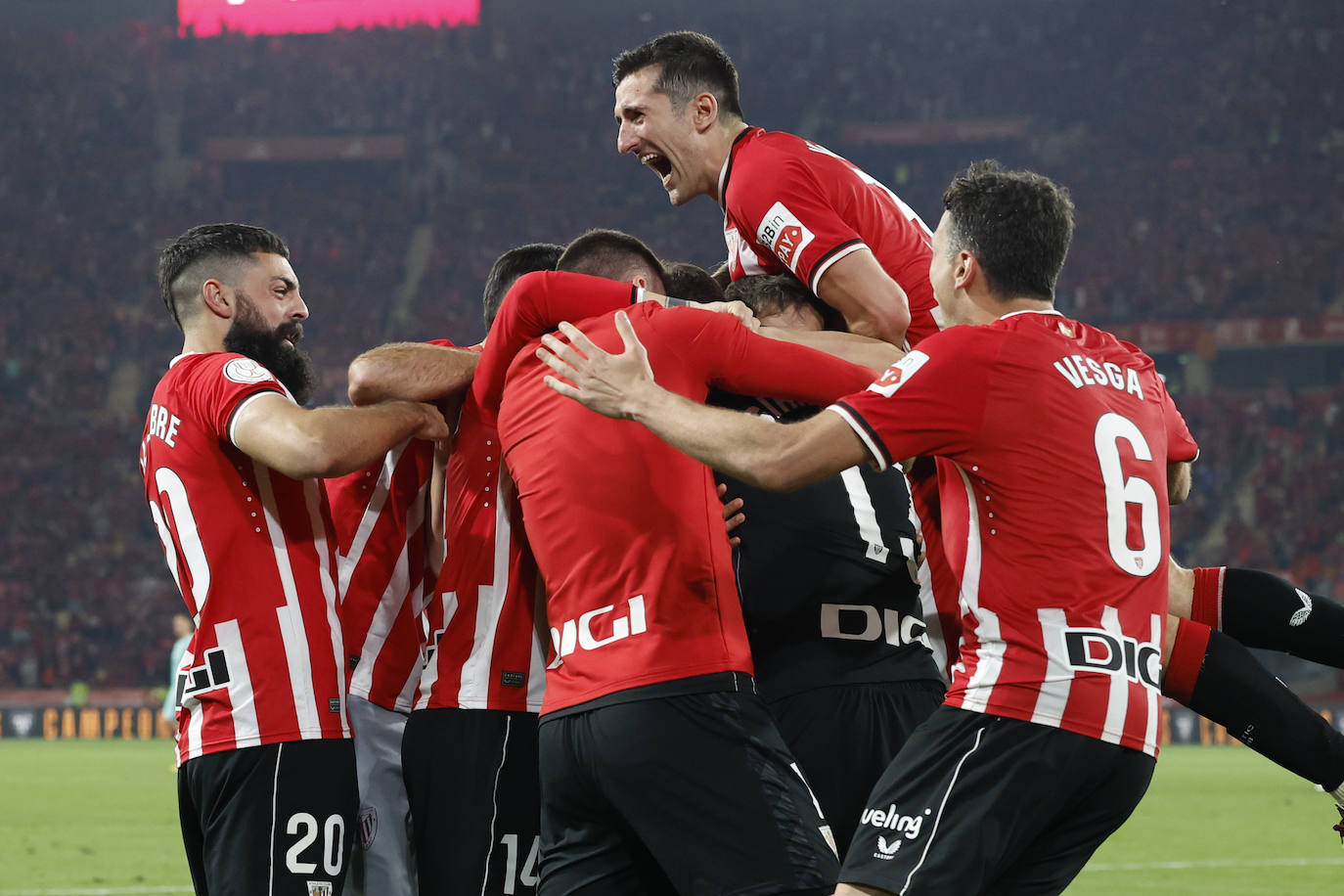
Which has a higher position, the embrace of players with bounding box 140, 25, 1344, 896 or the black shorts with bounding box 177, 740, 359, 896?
the embrace of players with bounding box 140, 25, 1344, 896

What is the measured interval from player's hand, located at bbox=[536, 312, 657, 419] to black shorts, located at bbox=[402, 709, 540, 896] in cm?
116

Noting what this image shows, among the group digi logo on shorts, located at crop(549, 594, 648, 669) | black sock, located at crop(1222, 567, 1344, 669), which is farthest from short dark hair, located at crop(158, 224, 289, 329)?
black sock, located at crop(1222, 567, 1344, 669)

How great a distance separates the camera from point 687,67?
493cm

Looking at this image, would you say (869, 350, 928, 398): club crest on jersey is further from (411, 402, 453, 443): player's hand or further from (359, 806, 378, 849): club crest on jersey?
(359, 806, 378, 849): club crest on jersey

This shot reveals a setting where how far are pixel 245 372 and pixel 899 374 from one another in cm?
188

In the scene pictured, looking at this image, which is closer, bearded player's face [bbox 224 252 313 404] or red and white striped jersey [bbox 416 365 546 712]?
red and white striped jersey [bbox 416 365 546 712]

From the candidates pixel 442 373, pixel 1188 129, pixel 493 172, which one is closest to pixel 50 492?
pixel 493 172

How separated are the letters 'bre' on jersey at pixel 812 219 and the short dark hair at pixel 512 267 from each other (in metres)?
0.63

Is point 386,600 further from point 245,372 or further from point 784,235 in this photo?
point 784,235

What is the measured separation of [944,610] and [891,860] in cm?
152

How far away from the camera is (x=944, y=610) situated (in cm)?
451

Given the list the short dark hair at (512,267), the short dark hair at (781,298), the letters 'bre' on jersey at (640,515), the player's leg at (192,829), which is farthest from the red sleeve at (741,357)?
the player's leg at (192,829)

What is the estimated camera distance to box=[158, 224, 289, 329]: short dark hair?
4367 mm

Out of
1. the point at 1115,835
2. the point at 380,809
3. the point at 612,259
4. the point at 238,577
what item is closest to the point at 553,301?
the point at 612,259
